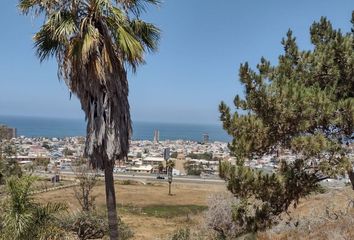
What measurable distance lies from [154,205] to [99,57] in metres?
33.2

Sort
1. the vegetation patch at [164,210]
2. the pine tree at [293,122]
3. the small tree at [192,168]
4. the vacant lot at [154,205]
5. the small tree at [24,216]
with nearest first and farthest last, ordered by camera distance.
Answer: the pine tree at [293,122], the small tree at [24,216], the vacant lot at [154,205], the vegetation patch at [164,210], the small tree at [192,168]

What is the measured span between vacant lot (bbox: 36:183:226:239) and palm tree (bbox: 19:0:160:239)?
1499 centimetres

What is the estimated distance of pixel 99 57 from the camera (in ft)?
32.3

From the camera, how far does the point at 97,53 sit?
9812 millimetres

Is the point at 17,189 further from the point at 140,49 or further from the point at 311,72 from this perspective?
the point at 311,72

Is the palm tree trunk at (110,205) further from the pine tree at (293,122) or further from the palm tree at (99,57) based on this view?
the pine tree at (293,122)

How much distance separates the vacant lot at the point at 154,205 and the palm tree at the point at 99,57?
49.2 ft

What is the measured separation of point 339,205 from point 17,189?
623 inches

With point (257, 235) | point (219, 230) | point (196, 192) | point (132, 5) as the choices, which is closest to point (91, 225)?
point (219, 230)

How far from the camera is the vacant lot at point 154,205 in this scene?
1153 inches

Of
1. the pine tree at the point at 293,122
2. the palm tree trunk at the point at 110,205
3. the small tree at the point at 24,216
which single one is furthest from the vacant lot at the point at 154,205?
the pine tree at the point at 293,122

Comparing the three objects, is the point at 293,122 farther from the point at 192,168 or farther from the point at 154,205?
the point at 192,168

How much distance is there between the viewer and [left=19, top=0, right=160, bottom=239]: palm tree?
9.62 metres

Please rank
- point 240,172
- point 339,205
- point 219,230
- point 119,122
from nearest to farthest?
point 240,172, point 119,122, point 219,230, point 339,205
